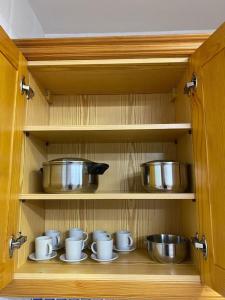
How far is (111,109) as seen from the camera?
1.12 metres

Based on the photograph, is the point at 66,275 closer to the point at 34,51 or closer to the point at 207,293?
the point at 207,293

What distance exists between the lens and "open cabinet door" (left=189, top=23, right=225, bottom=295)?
2.08ft

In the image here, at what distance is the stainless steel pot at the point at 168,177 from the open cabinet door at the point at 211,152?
0.07 meters

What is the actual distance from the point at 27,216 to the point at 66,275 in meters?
0.25

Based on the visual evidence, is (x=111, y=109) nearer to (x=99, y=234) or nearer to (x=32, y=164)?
(x=32, y=164)

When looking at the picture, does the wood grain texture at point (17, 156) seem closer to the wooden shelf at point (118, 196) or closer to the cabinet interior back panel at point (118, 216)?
the wooden shelf at point (118, 196)

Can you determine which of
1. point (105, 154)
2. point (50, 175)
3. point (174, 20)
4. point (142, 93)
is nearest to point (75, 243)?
point (50, 175)

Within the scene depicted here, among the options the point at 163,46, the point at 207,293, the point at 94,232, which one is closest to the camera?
the point at 207,293

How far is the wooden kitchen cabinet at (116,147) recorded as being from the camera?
26.7 inches

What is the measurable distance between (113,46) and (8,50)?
328 millimetres

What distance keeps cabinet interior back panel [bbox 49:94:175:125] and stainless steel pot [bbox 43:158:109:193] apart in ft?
1.04

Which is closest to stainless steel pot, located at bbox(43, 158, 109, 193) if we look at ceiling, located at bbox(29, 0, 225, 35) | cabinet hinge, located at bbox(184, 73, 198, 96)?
cabinet hinge, located at bbox(184, 73, 198, 96)

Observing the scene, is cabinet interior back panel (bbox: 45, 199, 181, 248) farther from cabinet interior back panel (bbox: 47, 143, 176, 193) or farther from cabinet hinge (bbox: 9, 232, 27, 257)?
cabinet hinge (bbox: 9, 232, 27, 257)

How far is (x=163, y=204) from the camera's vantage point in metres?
1.05
